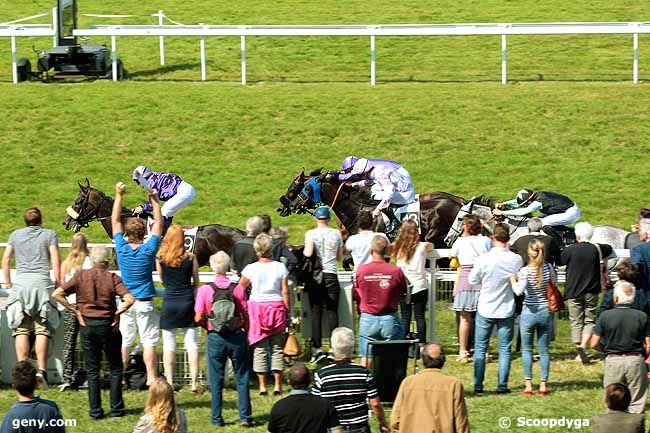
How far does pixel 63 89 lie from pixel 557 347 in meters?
13.7

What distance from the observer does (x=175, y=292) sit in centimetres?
1027

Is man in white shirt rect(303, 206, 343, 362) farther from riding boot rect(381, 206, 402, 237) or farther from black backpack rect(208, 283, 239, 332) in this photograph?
riding boot rect(381, 206, 402, 237)

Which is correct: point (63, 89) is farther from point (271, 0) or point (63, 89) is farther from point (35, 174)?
point (271, 0)

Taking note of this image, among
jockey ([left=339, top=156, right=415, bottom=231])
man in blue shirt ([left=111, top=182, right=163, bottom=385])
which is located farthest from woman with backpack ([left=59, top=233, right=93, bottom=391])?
jockey ([left=339, top=156, right=415, bottom=231])

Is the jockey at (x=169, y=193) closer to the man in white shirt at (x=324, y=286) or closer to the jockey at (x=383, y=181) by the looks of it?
the jockey at (x=383, y=181)

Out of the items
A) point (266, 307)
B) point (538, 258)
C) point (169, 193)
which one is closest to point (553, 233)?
point (538, 258)

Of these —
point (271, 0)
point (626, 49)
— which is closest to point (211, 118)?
point (626, 49)

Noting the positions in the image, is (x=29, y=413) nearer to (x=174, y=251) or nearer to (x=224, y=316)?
(x=224, y=316)

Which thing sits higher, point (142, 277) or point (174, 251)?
point (174, 251)

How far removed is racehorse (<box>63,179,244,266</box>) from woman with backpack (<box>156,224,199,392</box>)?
3940 millimetres

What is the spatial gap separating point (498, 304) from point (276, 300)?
73.5 inches

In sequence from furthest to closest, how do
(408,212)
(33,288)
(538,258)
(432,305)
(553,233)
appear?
(408,212), (553,233), (432,305), (33,288), (538,258)

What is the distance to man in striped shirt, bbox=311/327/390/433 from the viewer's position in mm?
7941

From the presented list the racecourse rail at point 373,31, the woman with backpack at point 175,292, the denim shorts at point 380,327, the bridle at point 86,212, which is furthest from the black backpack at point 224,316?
the racecourse rail at point 373,31
